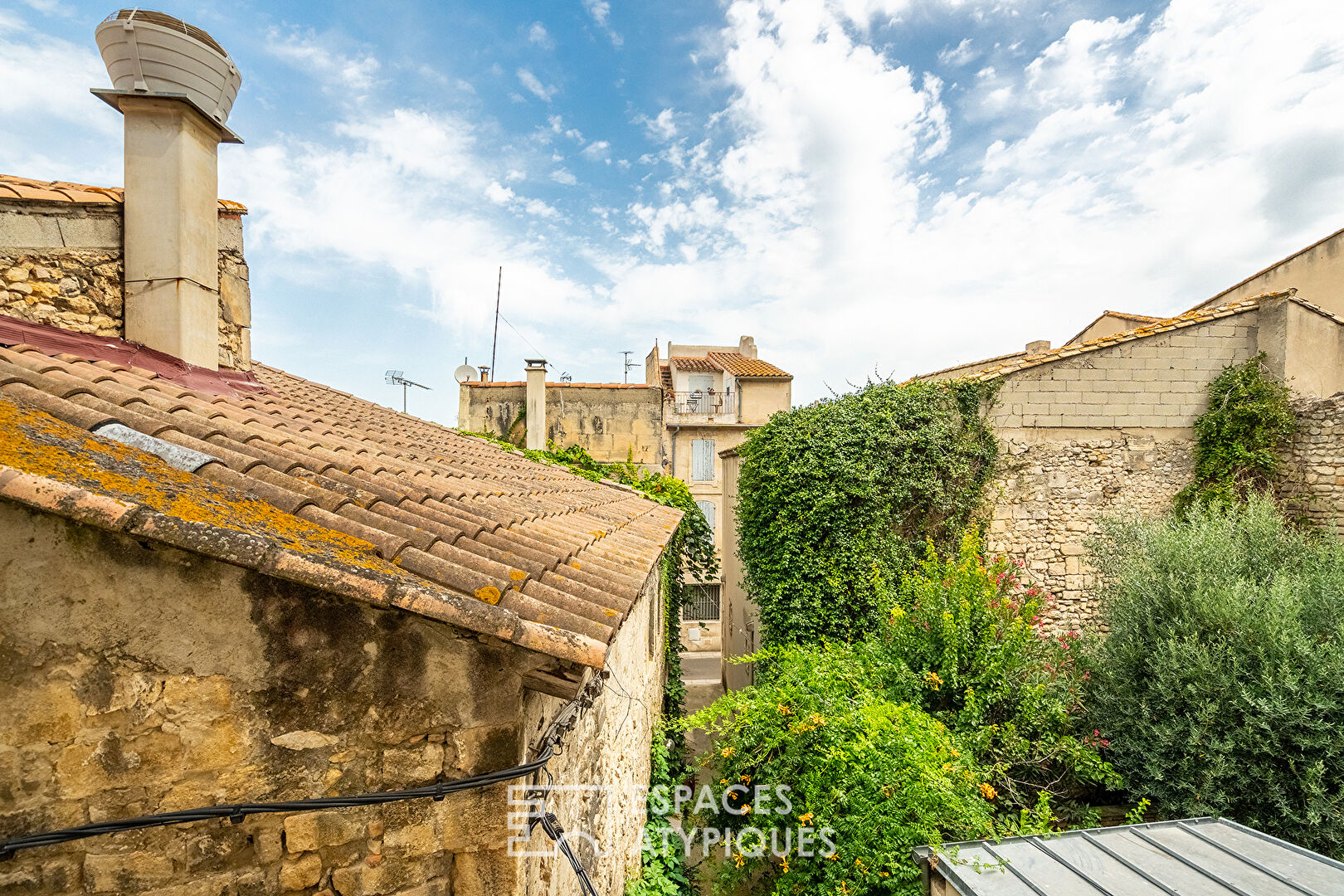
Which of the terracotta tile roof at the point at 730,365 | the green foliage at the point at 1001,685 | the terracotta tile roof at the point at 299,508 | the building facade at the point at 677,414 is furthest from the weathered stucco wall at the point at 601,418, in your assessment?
the terracotta tile roof at the point at 299,508

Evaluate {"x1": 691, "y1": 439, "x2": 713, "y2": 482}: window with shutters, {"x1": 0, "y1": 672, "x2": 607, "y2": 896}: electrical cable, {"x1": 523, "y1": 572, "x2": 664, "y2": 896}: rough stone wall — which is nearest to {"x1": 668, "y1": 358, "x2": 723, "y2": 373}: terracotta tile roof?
{"x1": 691, "y1": 439, "x2": 713, "y2": 482}: window with shutters

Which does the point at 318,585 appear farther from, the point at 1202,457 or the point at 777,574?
the point at 1202,457

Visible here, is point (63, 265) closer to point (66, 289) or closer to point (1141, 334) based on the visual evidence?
point (66, 289)

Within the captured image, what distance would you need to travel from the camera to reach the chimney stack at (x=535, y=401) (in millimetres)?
14266

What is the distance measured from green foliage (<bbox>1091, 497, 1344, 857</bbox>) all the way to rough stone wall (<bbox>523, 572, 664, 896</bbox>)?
528 centimetres

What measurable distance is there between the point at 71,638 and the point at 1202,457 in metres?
12.0

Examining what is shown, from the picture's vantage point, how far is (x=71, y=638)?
146 centimetres

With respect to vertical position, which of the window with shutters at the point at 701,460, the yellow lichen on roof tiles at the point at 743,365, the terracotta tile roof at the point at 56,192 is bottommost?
the window with shutters at the point at 701,460

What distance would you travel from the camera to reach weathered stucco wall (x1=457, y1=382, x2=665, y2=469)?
654 inches

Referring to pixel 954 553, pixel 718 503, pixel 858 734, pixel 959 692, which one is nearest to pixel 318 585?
pixel 858 734

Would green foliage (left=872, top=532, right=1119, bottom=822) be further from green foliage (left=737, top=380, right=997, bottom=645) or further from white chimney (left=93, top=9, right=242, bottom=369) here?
white chimney (left=93, top=9, right=242, bottom=369)

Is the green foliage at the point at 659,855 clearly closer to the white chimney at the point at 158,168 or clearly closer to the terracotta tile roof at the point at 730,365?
the white chimney at the point at 158,168

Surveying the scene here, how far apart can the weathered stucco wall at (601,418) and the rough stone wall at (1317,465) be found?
1274 centimetres

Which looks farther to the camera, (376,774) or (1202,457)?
(1202,457)
